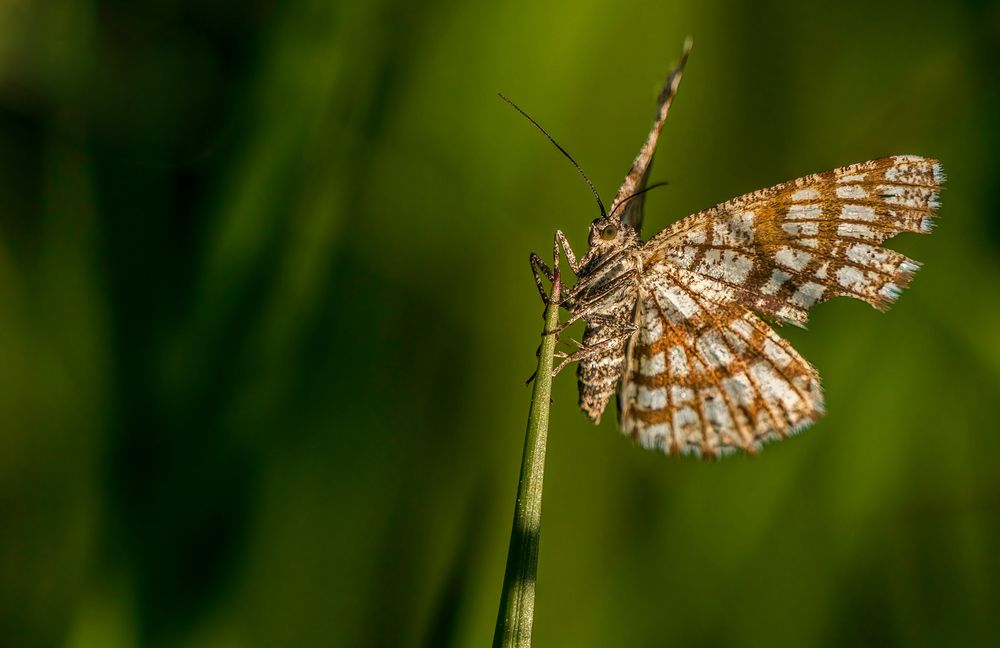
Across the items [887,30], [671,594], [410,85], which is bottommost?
[671,594]

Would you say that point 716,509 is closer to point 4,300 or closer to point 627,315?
point 627,315

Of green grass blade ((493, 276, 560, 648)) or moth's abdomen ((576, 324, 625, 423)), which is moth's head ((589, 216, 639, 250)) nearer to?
moth's abdomen ((576, 324, 625, 423))

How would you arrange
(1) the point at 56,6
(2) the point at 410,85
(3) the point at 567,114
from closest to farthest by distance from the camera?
(1) the point at 56,6 → (2) the point at 410,85 → (3) the point at 567,114

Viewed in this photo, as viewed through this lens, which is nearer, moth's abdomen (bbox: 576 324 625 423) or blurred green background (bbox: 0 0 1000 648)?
blurred green background (bbox: 0 0 1000 648)

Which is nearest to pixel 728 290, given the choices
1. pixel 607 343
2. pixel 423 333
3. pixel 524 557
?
pixel 607 343

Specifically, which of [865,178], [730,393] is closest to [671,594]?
[730,393]

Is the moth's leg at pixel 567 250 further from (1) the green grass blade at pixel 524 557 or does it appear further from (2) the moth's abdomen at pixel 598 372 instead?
(1) the green grass blade at pixel 524 557

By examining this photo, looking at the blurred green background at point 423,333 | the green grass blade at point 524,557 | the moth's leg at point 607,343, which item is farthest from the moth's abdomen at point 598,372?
the green grass blade at point 524,557

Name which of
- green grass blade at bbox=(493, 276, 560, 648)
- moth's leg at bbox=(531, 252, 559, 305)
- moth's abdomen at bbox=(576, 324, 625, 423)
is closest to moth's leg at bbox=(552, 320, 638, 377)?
moth's abdomen at bbox=(576, 324, 625, 423)
